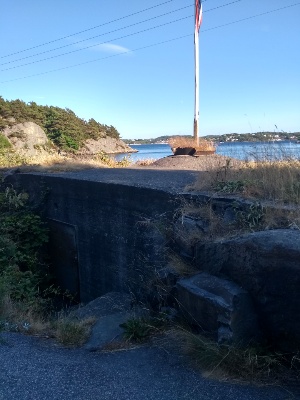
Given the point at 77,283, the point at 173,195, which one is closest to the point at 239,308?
the point at 173,195

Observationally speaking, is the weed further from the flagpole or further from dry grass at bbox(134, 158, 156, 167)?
the flagpole

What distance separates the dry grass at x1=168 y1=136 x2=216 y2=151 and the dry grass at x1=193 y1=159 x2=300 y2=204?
7843 mm

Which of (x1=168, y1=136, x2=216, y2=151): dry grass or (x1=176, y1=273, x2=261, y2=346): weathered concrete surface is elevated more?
(x1=168, y1=136, x2=216, y2=151): dry grass

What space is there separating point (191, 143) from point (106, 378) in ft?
40.6

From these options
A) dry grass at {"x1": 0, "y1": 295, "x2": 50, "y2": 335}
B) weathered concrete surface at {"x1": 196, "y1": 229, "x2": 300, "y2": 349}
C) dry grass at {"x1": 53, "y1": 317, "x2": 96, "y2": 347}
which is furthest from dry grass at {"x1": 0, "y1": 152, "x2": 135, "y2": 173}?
weathered concrete surface at {"x1": 196, "y1": 229, "x2": 300, "y2": 349}

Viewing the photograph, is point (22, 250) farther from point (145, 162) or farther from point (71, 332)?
point (145, 162)

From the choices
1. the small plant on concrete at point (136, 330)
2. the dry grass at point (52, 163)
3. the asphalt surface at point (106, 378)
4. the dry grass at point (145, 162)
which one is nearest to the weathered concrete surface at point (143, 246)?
the small plant on concrete at point (136, 330)

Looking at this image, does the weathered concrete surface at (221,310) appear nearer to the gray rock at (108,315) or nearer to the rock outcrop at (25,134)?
the gray rock at (108,315)

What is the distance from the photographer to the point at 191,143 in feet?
53.7

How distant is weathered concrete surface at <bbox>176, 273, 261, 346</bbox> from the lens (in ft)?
15.8

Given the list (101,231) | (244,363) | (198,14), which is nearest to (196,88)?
(198,14)

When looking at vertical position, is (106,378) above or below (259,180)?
below

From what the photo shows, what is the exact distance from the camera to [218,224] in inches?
250

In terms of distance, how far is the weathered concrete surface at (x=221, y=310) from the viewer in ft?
15.8
